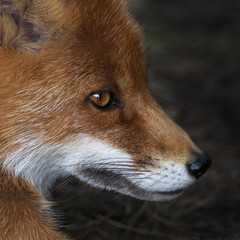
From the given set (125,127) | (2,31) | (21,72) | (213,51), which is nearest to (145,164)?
(125,127)

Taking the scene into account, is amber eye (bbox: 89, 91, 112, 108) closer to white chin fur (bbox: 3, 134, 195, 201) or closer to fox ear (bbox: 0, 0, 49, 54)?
white chin fur (bbox: 3, 134, 195, 201)

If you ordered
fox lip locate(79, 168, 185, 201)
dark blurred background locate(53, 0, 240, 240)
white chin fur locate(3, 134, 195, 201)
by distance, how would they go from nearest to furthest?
white chin fur locate(3, 134, 195, 201), fox lip locate(79, 168, 185, 201), dark blurred background locate(53, 0, 240, 240)

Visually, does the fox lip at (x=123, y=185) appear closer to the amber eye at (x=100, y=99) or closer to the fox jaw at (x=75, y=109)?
the fox jaw at (x=75, y=109)

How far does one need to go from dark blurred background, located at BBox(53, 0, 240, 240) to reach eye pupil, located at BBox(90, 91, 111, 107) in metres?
1.01

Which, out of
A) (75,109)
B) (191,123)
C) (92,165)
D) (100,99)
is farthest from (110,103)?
(191,123)

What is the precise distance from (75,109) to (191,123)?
3846 mm

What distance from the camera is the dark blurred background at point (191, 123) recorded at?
5.77 metres

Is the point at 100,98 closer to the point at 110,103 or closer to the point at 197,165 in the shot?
the point at 110,103

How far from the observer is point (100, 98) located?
4.52 metres

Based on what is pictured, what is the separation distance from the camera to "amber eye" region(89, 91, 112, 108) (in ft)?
14.8

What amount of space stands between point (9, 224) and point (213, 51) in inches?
276

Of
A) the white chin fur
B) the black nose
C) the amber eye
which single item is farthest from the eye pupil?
the black nose

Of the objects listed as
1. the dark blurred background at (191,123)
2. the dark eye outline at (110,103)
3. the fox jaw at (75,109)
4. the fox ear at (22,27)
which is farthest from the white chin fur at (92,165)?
the fox ear at (22,27)

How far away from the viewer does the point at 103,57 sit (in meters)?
4.55
